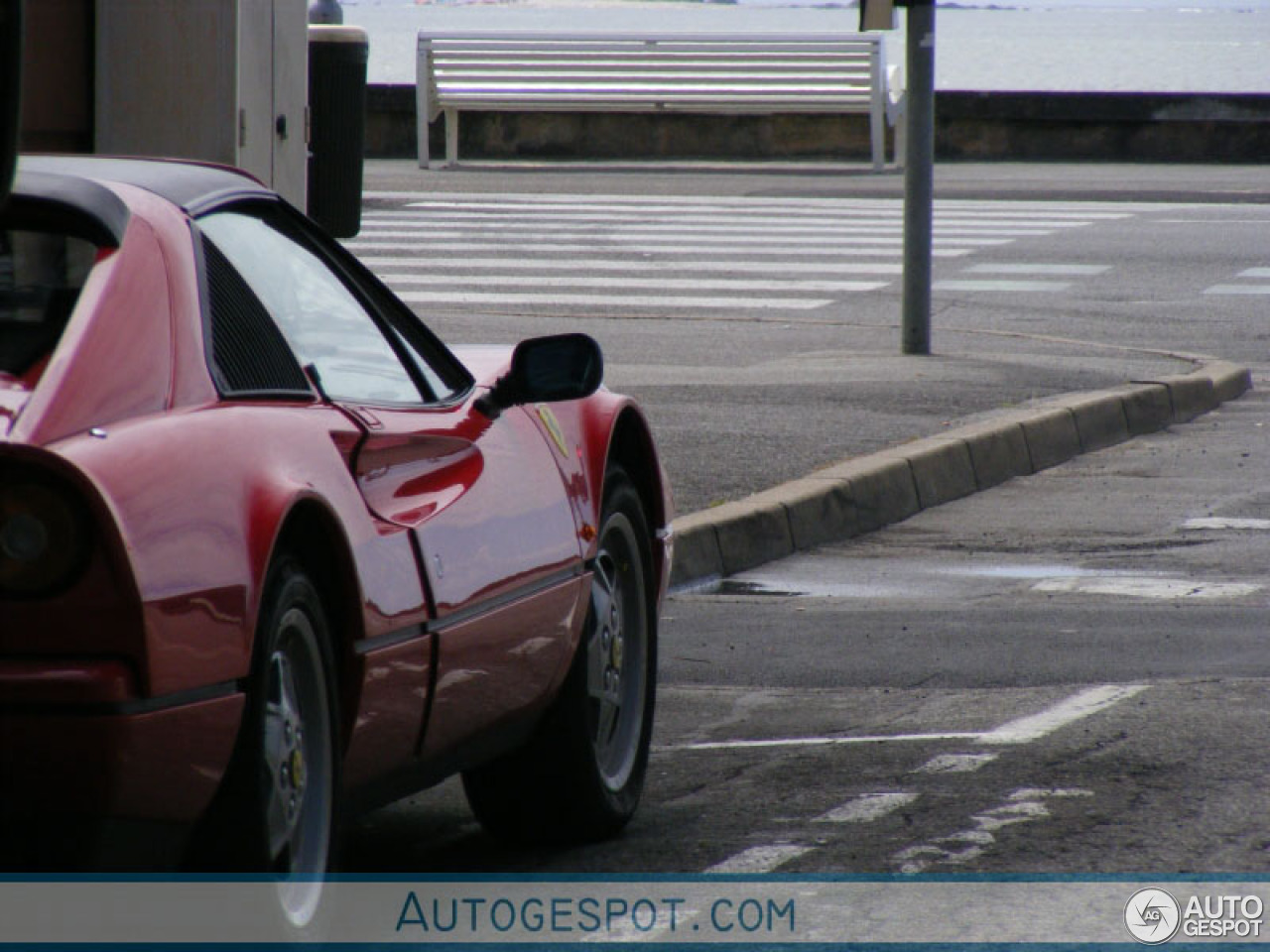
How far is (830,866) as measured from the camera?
472 cm

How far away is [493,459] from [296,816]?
3.40 ft

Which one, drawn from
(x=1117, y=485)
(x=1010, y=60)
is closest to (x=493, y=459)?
(x=1117, y=485)

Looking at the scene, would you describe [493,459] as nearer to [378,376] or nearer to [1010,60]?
[378,376]

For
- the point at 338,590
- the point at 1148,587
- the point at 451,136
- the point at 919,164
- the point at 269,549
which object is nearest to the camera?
the point at 269,549

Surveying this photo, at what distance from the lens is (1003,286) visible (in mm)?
18703

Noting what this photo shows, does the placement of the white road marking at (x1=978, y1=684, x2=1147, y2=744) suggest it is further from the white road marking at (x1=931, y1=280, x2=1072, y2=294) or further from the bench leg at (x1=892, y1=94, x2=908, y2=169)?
the bench leg at (x1=892, y1=94, x2=908, y2=169)

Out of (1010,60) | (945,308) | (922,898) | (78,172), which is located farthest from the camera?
(1010,60)

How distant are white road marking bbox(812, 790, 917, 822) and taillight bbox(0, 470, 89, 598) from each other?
2287 mm

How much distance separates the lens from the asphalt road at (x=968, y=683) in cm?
495

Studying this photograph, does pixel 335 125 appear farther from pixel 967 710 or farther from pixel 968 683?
pixel 967 710

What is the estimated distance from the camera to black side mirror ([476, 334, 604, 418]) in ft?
15.5

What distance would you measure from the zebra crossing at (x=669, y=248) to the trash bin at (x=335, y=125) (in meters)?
7.70

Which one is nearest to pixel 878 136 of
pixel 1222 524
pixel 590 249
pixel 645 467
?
pixel 590 249

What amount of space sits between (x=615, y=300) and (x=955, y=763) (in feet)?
39.2
